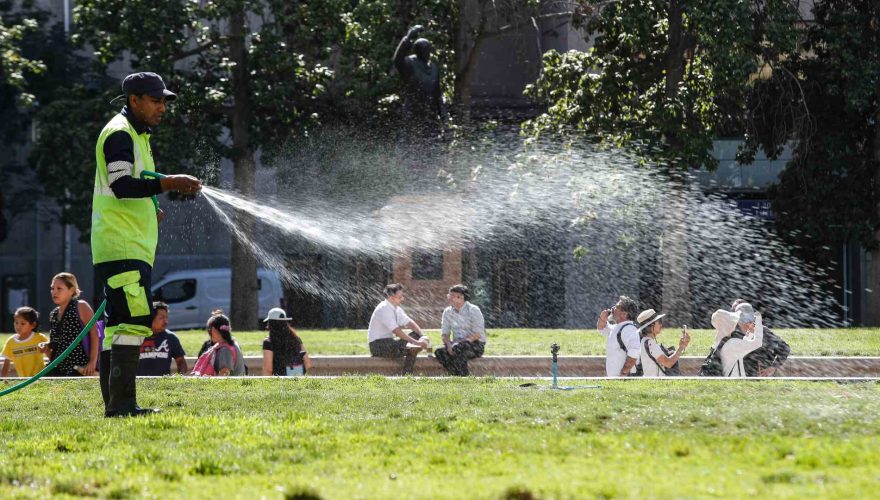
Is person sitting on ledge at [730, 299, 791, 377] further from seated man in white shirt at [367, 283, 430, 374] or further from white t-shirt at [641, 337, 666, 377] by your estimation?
seated man in white shirt at [367, 283, 430, 374]

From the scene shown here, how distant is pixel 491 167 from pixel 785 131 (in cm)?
600

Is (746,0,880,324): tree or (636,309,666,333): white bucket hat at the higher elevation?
(746,0,880,324): tree

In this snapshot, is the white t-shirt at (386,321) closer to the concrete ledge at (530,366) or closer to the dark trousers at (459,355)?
the concrete ledge at (530,366)

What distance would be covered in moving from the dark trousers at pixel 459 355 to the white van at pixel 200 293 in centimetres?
1633

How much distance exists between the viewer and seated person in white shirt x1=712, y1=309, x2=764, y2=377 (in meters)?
11.0

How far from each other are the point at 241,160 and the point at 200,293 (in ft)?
18.6

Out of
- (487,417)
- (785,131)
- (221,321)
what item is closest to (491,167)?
(785,131)

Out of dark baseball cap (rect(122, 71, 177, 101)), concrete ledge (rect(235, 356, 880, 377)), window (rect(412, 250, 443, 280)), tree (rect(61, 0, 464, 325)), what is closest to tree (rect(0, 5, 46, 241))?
tree (rect(61, 0, 464, 325))

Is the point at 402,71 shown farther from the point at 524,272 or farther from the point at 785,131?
the point at 524,272

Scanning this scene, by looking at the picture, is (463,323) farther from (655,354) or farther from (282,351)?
(655,354)

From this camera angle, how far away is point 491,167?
24.5 metres

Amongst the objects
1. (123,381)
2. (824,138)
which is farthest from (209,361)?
(824,138)

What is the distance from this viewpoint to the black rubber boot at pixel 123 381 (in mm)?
7457

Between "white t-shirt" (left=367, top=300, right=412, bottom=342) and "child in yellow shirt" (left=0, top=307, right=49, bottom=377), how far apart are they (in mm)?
3713
